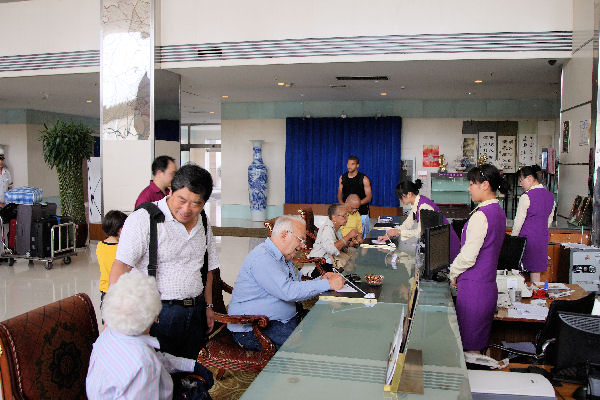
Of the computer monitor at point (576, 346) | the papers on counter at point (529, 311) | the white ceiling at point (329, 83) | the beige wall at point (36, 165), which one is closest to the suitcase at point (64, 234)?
the white ceiling at point (329, 83)

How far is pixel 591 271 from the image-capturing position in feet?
19.8

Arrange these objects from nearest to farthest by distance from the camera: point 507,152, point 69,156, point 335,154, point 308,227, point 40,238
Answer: point 308,227 → point 40,238 → point 69,156 → point 507,152 → point 335,154

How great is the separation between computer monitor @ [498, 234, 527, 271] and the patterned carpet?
254cm

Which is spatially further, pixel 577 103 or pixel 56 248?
pixel 56 248

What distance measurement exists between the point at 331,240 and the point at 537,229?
2524 millimetres

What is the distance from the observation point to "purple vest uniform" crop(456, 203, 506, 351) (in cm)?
344

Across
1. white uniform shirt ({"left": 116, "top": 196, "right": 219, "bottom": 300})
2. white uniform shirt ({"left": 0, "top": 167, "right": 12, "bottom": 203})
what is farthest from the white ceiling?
white uniform shirt ({"left": 116, "top": 196, "right": 219, "bottom": 300})

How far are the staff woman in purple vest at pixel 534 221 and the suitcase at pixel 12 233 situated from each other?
296 inches

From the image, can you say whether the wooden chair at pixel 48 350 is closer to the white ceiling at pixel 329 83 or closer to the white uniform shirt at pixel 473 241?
the white uniform shirt at pixel 473 241

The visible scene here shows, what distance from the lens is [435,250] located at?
3.63 m

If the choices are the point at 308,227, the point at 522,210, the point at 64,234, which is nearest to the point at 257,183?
the point at 64,234

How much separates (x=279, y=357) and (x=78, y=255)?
7.96m

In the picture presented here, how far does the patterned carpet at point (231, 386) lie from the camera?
3.66 metres

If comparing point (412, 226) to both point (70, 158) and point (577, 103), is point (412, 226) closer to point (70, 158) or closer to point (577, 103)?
point (577, 103)
